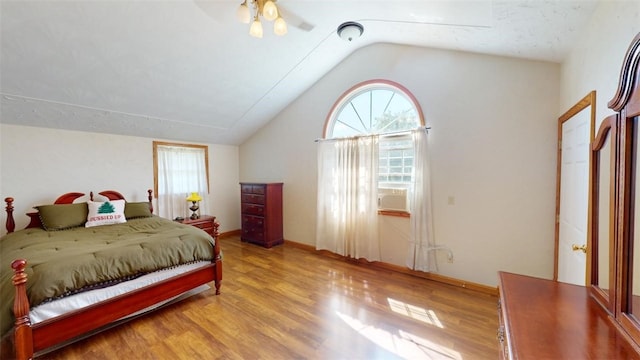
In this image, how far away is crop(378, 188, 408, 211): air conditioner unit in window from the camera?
3.33 meters

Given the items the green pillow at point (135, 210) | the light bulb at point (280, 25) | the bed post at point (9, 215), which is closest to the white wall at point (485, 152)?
the light bulb at point (280, 25)

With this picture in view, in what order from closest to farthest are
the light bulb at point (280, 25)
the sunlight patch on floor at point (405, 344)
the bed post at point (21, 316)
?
the bed post at point (21, 316) → the sunlight patch on floor at point (405, 344) → the light bulb at point (280, 25)

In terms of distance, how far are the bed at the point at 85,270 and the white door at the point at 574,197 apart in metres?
3.17

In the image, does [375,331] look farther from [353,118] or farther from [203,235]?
[353,118]

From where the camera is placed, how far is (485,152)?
9.05 ft

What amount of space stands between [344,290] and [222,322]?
1.30 meters

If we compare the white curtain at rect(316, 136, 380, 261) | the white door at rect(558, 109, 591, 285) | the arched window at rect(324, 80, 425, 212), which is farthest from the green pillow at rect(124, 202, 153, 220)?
the white door at rect(558, 109, 591, 285)

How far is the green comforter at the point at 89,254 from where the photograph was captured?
1729 millimetres

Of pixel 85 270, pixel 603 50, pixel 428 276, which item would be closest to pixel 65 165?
pixel 85 270

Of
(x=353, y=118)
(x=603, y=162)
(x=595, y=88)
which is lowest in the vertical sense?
(x=603, y=162)

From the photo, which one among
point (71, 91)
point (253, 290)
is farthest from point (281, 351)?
point (71, 91)

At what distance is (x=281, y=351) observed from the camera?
1882 millimetres

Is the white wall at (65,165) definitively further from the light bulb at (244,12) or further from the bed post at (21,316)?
the light bulb at (244,12)

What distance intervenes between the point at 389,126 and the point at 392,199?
1.02 meters
